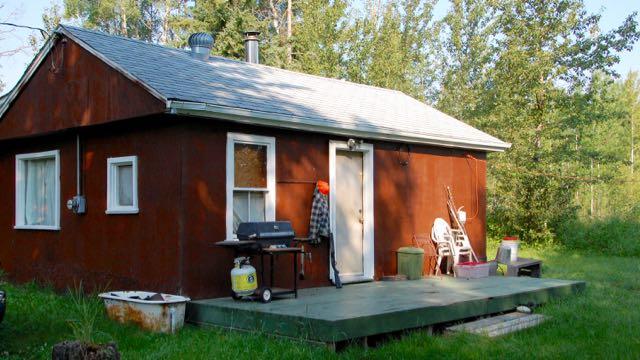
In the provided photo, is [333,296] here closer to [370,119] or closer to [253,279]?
[253,279]

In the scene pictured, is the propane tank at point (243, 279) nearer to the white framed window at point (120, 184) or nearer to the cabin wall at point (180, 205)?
the cabin wall at point (180, 205)

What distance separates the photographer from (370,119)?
10547mm

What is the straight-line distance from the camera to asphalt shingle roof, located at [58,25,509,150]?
862cm

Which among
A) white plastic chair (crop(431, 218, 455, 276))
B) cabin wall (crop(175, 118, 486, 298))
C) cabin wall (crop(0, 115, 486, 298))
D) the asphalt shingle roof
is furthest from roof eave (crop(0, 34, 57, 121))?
white plastic chair (crop(431, 218, 455, 276))

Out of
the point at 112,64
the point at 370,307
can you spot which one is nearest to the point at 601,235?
the point at 370,307

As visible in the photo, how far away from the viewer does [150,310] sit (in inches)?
295

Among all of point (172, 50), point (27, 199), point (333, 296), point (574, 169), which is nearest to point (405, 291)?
point (333, 296)

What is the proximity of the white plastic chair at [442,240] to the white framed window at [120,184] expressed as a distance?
5171 millimetres

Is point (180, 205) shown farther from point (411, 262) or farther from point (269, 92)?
point (411, 262)

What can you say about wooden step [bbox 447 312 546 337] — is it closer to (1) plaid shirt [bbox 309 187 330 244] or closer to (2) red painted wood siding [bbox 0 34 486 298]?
(1) plaid shirt [bbox 309 187 330 244]

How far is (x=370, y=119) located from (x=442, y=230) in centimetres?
250

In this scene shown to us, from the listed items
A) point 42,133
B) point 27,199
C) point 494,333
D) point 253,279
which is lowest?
point 494,333

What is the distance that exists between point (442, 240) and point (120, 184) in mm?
5395

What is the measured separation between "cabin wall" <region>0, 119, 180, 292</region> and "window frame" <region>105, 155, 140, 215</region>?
0.08 meters
